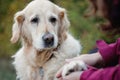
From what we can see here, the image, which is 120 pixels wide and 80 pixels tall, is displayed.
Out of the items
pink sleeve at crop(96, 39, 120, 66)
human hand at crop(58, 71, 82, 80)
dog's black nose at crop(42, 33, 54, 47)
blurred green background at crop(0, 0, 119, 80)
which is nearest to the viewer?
human hand at crop(58, 71, 82, 80)

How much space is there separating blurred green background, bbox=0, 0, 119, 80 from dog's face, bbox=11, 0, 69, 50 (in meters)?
3.54

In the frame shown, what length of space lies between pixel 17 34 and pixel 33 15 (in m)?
0.23

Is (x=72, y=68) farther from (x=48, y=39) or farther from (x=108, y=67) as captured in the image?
(x=48, y=39)

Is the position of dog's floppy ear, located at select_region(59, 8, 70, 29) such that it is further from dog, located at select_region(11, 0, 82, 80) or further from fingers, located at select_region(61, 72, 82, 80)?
fingers, located at select_region(61, 72, 82, 80)

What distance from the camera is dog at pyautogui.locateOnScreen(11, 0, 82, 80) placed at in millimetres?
4023

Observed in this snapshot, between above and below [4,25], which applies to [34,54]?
below

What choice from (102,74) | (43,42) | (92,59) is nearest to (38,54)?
(43,42)

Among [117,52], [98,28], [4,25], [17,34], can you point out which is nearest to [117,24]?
[98,28]

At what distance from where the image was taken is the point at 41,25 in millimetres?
4109

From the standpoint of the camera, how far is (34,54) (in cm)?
418

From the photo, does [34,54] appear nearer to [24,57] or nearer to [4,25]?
[24,57]

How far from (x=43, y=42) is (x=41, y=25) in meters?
0.14

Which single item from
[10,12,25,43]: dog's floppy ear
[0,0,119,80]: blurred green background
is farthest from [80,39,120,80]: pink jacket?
[0,0,119,80]: blurred green background

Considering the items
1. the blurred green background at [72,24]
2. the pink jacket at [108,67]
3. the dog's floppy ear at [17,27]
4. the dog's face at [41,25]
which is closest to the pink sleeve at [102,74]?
the pink jacket at [108,67]
